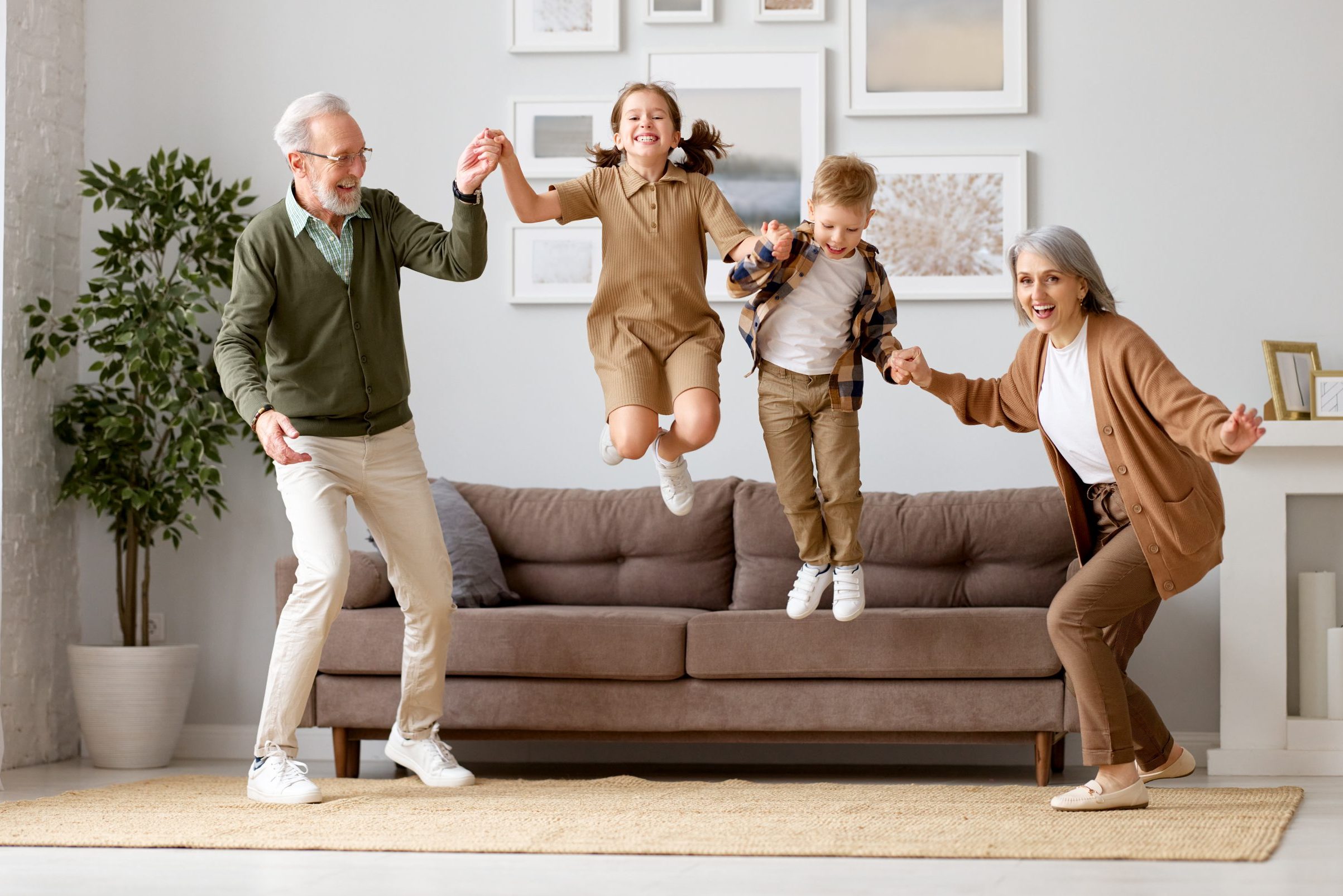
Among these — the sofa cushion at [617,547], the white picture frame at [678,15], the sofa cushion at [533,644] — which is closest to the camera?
the sofa cushion at [533,644]

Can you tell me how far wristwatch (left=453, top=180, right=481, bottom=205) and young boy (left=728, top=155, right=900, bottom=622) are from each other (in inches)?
25.6

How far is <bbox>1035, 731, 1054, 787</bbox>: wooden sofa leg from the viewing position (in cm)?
359

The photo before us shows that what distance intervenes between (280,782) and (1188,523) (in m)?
2.15

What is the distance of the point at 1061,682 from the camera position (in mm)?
3578

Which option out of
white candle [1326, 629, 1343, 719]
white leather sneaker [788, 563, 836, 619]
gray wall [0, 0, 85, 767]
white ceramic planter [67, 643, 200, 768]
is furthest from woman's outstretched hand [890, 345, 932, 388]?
gray wall [0, 0, 85, 767]

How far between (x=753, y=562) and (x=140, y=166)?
8.33 feet

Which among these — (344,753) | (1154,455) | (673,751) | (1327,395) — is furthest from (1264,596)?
(344,753)

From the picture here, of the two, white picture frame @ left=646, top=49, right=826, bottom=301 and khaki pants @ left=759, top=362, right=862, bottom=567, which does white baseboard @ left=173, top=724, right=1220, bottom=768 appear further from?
white picture frame @ left=646, top=49, right=826, bottom=301

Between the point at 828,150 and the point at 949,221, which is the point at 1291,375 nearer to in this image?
the point at 949,221

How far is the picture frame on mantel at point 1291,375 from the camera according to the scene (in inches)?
161

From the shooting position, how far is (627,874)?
8.09 feet

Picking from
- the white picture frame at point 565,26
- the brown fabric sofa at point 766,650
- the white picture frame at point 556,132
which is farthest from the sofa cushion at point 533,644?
the white picture frame at point 565,26

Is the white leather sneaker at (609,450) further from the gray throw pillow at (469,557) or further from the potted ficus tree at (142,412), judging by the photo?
the potted ficus tree at (142,412)

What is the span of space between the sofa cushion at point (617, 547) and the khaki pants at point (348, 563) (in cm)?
69
